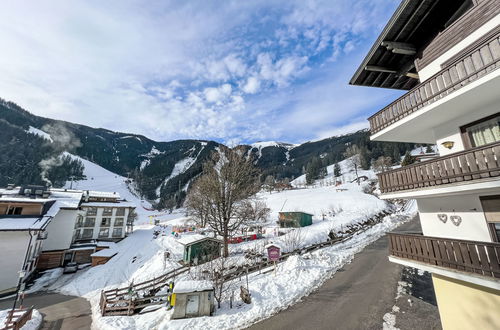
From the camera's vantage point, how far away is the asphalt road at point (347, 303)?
10617mm

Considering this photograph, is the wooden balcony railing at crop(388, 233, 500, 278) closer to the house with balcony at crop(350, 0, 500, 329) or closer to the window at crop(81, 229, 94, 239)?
the house with balcony at crop(350, 0, 500, 329)

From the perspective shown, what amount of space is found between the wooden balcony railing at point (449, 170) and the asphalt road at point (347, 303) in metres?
7.30

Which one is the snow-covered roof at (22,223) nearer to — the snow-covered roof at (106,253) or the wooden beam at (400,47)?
the snow-covered roof at (106,253)

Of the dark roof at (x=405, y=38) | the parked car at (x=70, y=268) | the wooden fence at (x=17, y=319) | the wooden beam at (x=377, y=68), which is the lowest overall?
the parked car at (x=70, y=268)

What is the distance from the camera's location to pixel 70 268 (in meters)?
34.0

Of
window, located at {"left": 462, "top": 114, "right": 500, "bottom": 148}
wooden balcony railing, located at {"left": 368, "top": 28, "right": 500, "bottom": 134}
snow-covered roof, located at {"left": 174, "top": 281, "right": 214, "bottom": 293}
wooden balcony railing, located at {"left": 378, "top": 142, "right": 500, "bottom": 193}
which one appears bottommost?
snow-covered roof, located at {"left": 174, "top": 281, "right": 214, "bottom": 293}

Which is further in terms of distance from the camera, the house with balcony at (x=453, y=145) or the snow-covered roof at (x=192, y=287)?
the snow-covered roof at (x=192, y=287)

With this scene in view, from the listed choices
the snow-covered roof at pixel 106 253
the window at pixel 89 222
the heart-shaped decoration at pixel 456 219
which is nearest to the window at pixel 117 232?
the window at pixel 89 222

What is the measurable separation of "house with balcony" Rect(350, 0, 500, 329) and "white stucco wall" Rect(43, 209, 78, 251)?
166ft

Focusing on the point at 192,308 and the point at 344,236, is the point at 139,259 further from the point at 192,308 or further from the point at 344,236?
the point at 344,236

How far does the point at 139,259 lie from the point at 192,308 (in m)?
24.7

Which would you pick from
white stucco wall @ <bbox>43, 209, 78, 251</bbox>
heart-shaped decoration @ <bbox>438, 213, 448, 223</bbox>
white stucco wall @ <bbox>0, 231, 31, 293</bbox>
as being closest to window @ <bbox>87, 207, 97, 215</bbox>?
white stucco wall @ <bbox>43, 209, 78, 251</bbox>

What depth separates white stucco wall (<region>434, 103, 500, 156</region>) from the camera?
23.1 feet

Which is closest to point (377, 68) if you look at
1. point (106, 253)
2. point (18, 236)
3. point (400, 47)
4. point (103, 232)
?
point (400, 47)
